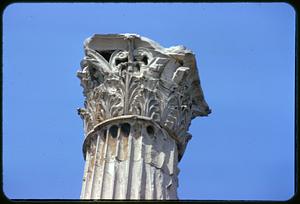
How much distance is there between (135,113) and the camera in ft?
56.4

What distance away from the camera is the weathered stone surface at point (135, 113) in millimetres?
16219

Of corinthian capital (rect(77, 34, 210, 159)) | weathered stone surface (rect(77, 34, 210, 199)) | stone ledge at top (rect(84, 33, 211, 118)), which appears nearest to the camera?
weathered stone surface (rect(77, 34, 210, 199))

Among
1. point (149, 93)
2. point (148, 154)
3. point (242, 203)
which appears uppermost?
point (149, 93)

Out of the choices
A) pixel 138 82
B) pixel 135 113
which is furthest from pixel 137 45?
pixel 135 113

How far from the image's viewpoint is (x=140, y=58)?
704 inches

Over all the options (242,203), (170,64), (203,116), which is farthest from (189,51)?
(242,203)

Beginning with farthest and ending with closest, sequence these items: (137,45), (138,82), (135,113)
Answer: (137,45), (138,82), (135,113)

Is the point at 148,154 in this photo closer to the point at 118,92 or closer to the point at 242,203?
the point at 118,92

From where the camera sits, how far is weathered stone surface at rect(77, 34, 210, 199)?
16.2 meters

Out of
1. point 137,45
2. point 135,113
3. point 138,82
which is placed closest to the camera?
point 135,113

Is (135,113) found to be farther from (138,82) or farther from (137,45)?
(137,45)

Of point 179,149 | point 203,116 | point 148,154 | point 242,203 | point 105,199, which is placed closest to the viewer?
point 242,203

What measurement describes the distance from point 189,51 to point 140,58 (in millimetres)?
970

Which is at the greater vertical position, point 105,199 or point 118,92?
point 118,92
